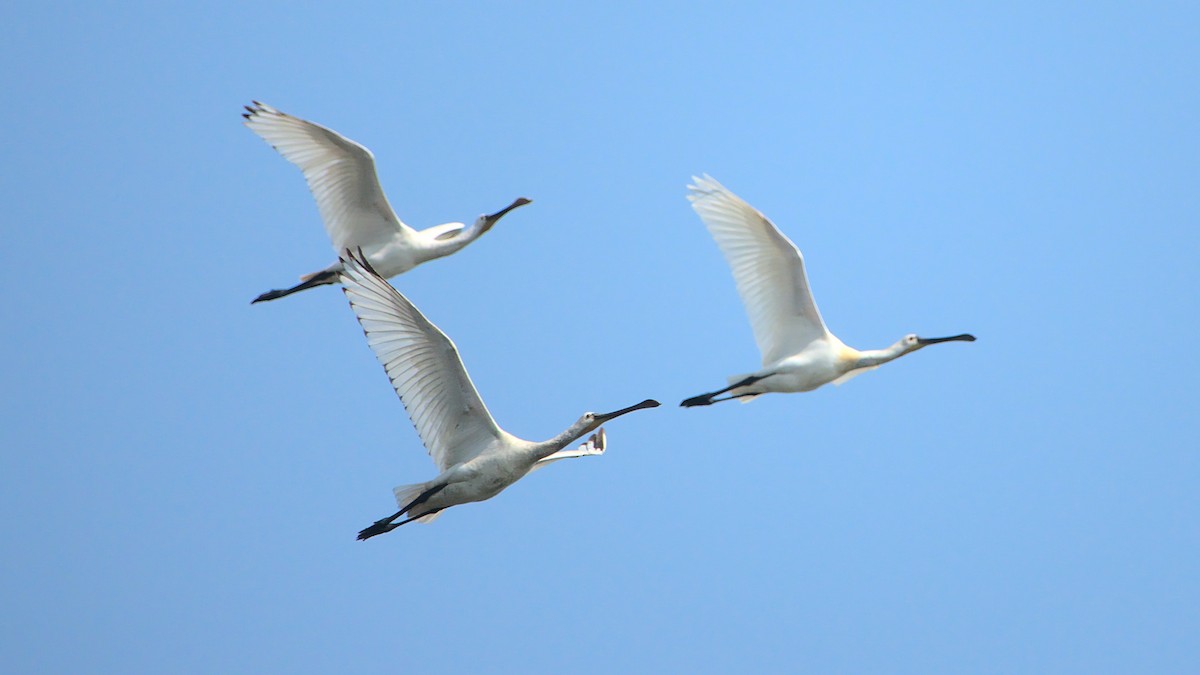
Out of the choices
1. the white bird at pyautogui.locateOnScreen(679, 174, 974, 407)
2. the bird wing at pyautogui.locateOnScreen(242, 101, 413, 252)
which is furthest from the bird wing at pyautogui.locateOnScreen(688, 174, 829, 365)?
the bird wing at pyautogui.locateOnScreen(242, 101, 413, 252)

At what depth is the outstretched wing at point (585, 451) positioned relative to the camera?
15547 mm

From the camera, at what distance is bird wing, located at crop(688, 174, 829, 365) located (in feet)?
58.0

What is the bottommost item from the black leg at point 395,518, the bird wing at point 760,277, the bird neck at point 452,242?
the black leg at point 395,518

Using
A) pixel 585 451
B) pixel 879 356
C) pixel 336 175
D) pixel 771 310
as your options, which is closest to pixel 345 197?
pixel 336 175

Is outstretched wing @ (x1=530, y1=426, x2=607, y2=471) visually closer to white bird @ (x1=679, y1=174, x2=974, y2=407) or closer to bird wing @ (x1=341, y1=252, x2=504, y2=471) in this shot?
bird wing @ (x1=341, y1=252, x2=504, y2=471)

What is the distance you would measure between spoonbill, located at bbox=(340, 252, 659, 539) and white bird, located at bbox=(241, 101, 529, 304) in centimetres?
463

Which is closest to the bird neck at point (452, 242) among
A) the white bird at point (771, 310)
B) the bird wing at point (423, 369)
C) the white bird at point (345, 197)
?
the white bird at point (345, 197)

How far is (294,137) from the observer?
19.2 meters

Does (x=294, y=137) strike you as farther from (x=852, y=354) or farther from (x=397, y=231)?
(x=852, y=354)

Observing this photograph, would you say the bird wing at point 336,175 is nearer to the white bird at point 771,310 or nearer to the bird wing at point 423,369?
the white bird at point 771,310

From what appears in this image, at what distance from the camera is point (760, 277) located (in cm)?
Answer: 1788

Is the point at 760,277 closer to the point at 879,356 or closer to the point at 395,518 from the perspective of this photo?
the point at 879,356

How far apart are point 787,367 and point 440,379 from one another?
4.92 metres

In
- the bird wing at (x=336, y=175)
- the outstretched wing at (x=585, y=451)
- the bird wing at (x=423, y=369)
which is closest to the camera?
the bird wing at (x=423, y=369)
